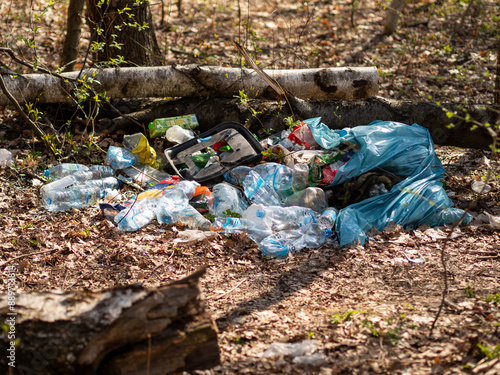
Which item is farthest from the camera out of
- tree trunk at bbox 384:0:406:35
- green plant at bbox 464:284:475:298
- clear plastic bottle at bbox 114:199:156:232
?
tree trunk at bbox 384:0:406:35

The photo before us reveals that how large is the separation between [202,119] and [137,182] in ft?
4.27

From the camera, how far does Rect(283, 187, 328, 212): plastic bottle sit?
4.52 metres

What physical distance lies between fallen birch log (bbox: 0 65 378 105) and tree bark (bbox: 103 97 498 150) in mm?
188

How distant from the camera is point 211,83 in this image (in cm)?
577

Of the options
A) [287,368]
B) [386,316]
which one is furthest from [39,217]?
[386,316]

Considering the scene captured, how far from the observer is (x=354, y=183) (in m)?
4.58

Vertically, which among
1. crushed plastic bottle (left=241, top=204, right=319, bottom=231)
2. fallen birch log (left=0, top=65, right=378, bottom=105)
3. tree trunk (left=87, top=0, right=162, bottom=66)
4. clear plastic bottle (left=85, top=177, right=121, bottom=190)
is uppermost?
tree trunk (left=87, top=0, right=162, bottom=66)

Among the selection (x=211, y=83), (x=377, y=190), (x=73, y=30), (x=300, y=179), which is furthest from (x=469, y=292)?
(x=73, y=30)

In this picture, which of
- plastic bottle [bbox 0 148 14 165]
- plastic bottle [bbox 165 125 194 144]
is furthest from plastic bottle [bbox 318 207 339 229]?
plastic bottle [bbox 0 148 14 165]

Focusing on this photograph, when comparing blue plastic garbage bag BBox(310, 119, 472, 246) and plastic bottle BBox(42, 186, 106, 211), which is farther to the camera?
plastic bottle BBox(42, 186, 106, 211)

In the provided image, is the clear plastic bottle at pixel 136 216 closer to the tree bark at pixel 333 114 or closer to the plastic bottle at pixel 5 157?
the plastic bottle at pixel 5 157

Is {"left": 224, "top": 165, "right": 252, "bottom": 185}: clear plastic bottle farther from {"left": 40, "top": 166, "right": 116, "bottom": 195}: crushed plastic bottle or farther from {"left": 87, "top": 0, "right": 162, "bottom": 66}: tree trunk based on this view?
{"left": 87, "top": 0, "right": 162, "bottom": 66}: tree trunk

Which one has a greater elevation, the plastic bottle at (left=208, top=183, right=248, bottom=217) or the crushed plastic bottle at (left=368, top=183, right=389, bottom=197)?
the crushed plastic bottle at (left=368, top=183, right=389, bottom=197)

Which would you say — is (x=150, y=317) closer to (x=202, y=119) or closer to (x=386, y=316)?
(x=386, y=316)
